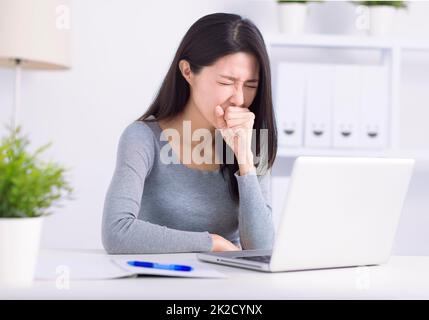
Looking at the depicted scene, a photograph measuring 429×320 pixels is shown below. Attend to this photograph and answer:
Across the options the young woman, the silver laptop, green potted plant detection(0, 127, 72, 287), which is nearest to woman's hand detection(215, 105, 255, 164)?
the young woman

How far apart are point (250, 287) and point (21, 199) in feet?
1.14

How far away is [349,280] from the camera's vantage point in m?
1.22

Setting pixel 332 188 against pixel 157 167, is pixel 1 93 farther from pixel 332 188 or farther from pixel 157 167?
pixel 332 188

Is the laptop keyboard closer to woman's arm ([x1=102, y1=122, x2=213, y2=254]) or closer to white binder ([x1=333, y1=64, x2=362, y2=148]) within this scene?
woman's arm ([x1=102, y1=122, x2=213, y2=254])

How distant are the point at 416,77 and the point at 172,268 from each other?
7.34 feet

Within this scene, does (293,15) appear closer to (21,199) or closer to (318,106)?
(318,106)

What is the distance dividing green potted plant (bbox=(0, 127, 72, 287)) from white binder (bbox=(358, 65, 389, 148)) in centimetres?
204

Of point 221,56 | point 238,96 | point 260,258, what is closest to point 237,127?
point 238,96

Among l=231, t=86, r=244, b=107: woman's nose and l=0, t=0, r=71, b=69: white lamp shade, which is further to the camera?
l=0, t=0, r=71, b=69: white lamp shade

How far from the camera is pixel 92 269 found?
1.25 meters

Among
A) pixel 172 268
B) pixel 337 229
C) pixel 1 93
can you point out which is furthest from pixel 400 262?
pixel 1 93

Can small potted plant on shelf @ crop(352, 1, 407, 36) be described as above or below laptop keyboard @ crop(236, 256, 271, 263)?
above

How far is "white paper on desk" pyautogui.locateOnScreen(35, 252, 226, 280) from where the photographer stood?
1.16m

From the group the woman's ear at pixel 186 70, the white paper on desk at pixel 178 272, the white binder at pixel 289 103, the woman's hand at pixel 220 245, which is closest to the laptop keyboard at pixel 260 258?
the white paper on desk at pixel 178 272
